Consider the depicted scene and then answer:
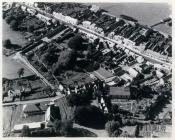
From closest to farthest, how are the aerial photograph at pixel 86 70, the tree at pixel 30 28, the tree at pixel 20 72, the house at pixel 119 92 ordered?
the aerial photograph at pixel 86 70 → the house at pixel 119 92 → the tree at pixel 20 72 → the tree at pixel 30 28

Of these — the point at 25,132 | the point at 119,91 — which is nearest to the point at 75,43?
the point at 119,91

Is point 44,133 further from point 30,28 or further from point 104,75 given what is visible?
point 30,28

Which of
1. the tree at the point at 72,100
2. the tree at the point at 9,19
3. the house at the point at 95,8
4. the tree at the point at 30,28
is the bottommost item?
the tree at the point at 72,100

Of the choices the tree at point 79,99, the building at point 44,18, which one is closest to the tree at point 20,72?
the tree at point 79,99

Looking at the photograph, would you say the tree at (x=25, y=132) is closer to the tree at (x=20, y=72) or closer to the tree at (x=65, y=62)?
the tree at (x=20, y=72)

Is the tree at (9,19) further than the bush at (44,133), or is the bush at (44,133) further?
the tree at (9,19)
